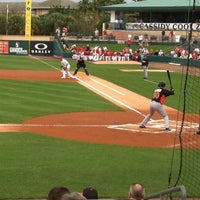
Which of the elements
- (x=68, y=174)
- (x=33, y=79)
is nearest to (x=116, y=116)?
(x=68, y=174)

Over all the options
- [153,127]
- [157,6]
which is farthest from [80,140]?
[157,6]

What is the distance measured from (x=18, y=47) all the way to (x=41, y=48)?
7.70 ft

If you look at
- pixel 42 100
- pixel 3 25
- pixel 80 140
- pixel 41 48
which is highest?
pixel 3 25

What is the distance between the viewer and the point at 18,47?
55.7m

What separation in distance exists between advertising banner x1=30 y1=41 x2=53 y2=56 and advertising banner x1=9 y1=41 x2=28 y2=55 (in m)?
0.61

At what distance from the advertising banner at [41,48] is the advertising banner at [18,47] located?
0.61 m

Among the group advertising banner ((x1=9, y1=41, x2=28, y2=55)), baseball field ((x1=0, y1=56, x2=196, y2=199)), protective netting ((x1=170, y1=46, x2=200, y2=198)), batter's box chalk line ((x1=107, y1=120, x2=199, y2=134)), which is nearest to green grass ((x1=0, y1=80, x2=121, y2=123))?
baseball field ((x1=0, y1=56, x2=196, y2=199))

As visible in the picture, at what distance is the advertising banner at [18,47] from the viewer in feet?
182

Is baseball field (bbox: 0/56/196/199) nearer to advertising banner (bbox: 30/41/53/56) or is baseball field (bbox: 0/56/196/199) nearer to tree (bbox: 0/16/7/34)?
advertising banner (bbox: 30/41/53/56)

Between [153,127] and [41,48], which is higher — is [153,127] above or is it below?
below

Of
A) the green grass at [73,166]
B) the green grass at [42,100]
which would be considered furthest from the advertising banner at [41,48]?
the green grass at [73,166]

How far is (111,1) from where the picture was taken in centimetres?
9769

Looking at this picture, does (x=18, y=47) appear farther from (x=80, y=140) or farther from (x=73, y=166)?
(x=73, y=166)

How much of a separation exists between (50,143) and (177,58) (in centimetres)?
3562
